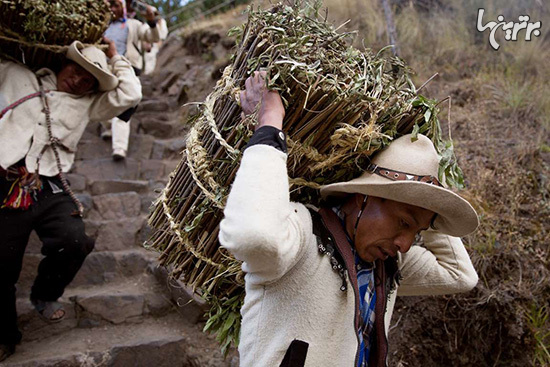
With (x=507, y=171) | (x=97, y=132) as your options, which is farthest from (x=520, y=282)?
(x=97, y=132)

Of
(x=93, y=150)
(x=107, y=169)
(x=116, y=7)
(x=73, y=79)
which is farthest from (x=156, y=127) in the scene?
(x=73, y=79)

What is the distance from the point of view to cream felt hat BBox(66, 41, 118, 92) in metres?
2.75

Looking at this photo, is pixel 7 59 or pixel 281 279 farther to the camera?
pixel 7 59

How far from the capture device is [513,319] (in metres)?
2.75

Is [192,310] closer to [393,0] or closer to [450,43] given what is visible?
[450,43]

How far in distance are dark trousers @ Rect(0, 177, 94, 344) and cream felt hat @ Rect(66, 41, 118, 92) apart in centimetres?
69

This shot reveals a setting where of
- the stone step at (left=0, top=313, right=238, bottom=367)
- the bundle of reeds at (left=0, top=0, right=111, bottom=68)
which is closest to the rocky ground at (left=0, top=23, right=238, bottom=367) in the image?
the stone step at (left=0, top=313, right=238, bottom=367)

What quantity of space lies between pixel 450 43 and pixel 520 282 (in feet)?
14.9

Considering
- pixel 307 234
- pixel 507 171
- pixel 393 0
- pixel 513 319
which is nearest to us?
pixel 307 234

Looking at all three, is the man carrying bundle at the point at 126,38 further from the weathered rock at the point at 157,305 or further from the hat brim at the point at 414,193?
the hat brim at the point at 414,193

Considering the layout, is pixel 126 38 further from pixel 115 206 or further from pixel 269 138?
pixel 269 138

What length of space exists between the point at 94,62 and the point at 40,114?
452 mm

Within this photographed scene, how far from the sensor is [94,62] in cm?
290

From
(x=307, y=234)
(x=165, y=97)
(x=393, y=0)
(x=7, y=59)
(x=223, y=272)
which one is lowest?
Answer: (x=165, y=97)
